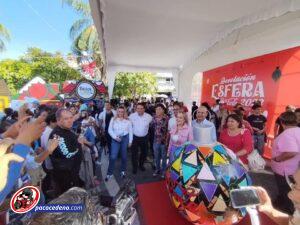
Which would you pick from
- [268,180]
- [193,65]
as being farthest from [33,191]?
[193,65]

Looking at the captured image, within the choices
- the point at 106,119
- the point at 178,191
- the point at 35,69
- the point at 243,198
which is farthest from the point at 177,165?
the point at 35,69

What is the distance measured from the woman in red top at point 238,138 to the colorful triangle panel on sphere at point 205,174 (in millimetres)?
1544

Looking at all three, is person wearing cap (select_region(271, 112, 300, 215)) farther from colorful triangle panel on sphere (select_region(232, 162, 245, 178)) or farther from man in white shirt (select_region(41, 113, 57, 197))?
man in white shirt (select_region(41, 113, 57, 197))

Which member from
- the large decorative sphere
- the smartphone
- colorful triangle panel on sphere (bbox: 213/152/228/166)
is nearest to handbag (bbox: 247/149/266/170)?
the large decorative sphere

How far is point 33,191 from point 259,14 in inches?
196

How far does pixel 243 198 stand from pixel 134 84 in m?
38.9

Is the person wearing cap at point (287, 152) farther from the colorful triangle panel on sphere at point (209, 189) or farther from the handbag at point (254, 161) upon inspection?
the colorful triangle panel on sphere at point (209, 189)

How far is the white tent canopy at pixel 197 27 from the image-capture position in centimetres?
439

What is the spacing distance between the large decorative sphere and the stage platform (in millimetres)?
276

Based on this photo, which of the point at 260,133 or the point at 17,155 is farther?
the point at 260,133

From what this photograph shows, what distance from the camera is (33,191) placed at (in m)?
1.15

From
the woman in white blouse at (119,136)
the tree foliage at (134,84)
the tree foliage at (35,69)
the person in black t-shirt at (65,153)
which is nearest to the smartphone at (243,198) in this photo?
the person in black t-shirt at (65,153)

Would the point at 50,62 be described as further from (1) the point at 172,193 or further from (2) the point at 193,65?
(1) the point at 172,193

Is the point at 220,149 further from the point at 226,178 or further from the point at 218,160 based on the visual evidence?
the point at 226,178
